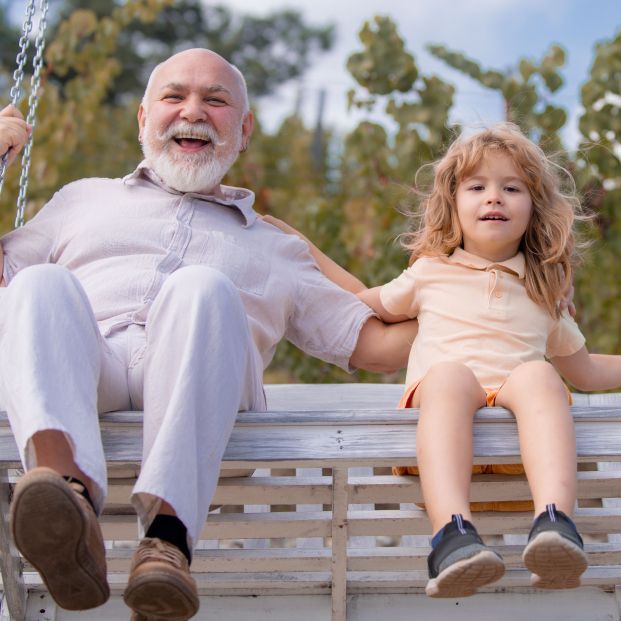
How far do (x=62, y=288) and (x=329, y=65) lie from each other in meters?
16.3

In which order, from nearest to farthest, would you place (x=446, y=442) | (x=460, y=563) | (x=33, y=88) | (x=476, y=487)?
1. (x=460, y=563)
2. (x=446, y=442)
3. (x=476, y=487)
4. (x=33, y=88)

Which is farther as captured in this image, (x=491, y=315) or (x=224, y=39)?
(x=224, y=39)

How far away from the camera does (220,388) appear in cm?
198

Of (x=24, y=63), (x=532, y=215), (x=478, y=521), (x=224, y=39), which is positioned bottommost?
(x=478, y=521)

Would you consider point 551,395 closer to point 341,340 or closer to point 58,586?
point 341,340

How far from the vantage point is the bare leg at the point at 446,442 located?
2021mm

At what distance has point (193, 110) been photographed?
285 cm

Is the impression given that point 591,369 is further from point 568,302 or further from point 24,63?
point 24,63

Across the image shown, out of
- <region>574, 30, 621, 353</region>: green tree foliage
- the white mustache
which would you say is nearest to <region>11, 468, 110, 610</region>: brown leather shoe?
the white mustache

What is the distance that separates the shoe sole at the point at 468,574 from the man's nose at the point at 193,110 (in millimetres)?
1454

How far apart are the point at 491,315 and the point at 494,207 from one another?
28 centimetres

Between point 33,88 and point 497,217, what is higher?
point 33,88

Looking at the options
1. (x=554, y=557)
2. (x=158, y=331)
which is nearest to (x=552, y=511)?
(x=554, y=557)

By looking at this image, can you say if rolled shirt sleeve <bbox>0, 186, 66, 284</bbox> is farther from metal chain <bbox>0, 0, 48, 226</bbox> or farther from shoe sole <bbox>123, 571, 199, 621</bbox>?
shoe sole <bbox>123, 571, 199, 621</bbox>
